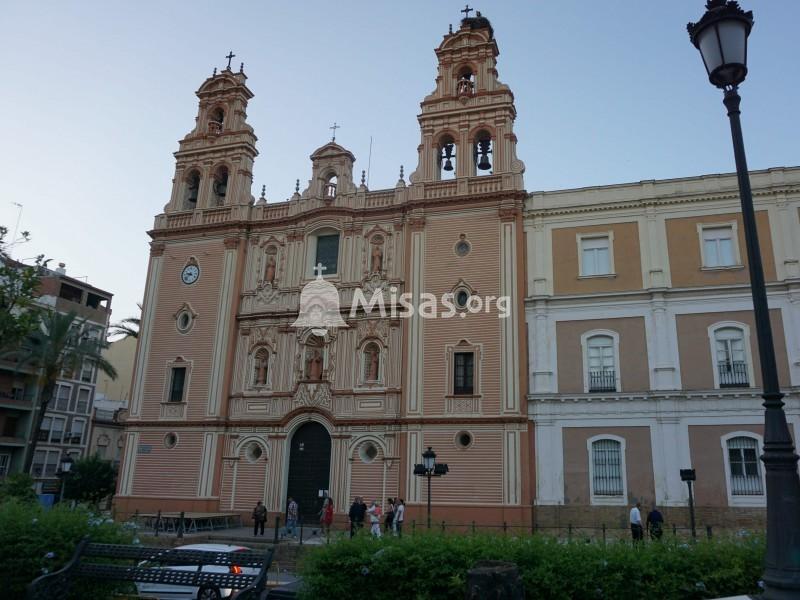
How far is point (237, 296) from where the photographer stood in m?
31.3

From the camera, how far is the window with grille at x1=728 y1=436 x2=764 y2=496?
74.9ft

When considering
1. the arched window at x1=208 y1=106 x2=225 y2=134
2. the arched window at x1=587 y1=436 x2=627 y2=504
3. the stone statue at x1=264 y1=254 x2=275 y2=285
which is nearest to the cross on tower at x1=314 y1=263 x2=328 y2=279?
the stone statue at x1=264 y1=254 x2=275 y2=285

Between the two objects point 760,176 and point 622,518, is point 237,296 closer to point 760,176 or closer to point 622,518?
point 622,518

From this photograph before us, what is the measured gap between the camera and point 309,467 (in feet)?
92.0

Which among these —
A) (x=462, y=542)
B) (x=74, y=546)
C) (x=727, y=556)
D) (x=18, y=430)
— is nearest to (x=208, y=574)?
(x=74, y=546)

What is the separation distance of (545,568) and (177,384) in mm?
25389

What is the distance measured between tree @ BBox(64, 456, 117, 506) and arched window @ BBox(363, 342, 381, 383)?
17.7m

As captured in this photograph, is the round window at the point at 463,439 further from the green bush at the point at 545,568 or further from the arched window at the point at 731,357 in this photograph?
the green bush at the point at 545,568

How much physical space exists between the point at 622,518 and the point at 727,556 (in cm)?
1549

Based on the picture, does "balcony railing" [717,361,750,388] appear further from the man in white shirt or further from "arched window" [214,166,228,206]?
"arched window" [214,166,228,206]

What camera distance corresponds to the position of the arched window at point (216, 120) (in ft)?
119

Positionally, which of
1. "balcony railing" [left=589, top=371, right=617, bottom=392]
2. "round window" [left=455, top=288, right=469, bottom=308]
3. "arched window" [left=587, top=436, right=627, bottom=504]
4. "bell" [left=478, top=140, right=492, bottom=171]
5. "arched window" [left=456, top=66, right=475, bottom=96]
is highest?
"arched window" [left=456, top=66, right=475, bottom=96]

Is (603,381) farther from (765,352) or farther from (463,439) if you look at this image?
(765,352)

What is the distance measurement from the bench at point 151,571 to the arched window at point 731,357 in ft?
65.9
